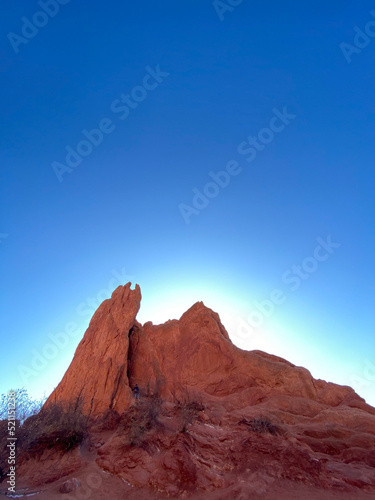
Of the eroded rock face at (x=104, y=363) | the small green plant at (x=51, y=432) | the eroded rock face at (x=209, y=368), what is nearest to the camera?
the small green plant at (x=51, y=432)

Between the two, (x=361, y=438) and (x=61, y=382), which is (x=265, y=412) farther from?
(x=61, y=382)

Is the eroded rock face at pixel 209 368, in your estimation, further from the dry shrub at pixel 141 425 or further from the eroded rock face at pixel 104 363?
the dry shrub at pixel 141 425

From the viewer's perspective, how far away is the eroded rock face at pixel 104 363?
18359 mm

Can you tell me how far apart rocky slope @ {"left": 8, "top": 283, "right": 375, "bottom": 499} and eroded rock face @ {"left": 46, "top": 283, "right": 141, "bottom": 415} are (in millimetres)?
85

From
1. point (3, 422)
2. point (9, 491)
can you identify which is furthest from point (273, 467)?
point (3, 422)

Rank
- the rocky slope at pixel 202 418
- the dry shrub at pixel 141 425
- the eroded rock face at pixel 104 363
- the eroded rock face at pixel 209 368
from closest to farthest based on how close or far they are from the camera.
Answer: the rocky slope at pixel 202 418, the dry shrub at pixel 141 425, the eroded rock face at pixel 104 363, the eroded rock face at pixel 209 368

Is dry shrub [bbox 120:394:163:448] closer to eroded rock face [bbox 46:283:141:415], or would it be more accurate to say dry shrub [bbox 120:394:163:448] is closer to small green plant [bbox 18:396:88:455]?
small green plant [bbox 18:396:88:455]

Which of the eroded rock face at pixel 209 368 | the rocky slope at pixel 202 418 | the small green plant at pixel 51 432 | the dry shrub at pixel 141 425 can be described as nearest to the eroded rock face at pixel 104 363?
the rocky slope at pixel 202 418

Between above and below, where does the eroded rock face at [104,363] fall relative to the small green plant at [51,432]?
above

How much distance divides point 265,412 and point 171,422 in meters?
5.57

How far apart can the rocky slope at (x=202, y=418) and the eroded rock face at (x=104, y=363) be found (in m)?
0.09

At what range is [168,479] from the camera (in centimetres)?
896

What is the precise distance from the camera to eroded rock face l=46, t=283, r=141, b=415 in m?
18.4

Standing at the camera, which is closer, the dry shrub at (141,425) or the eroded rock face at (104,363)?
the dry shrub at (141,425)
